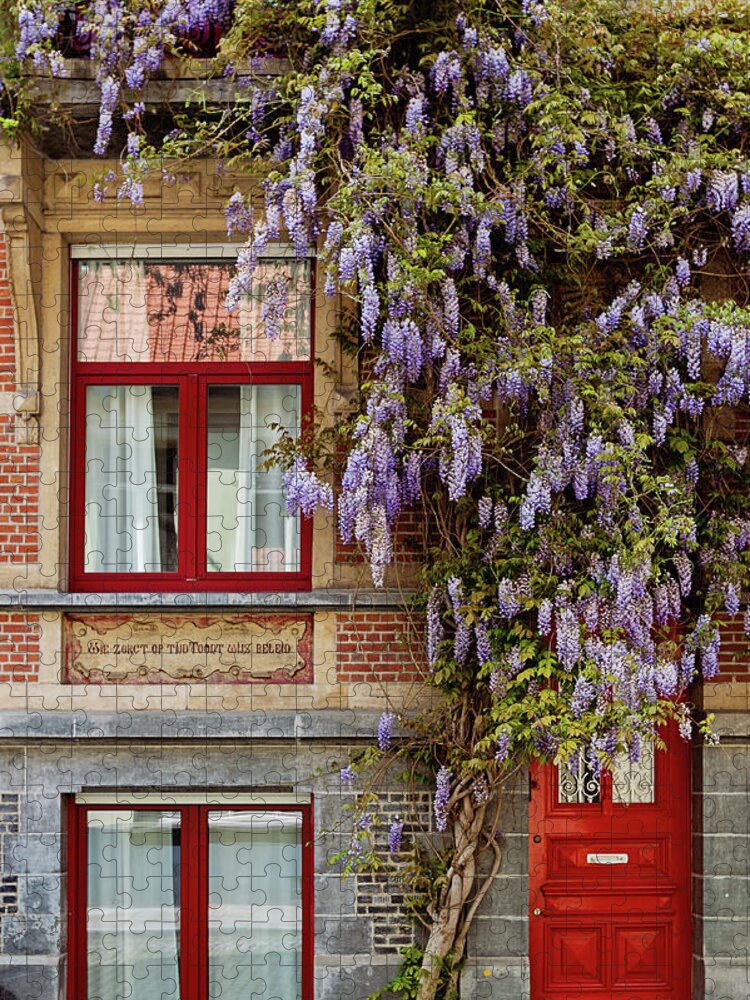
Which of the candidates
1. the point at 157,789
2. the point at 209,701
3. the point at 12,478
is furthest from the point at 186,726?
the point at 12,478

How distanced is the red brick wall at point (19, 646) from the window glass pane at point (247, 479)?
1.18 m

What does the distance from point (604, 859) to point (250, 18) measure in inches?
216

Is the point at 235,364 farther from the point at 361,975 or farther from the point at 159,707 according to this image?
the point at 361,975

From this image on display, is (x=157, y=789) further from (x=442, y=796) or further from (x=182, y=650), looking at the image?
(x=442, y=796)

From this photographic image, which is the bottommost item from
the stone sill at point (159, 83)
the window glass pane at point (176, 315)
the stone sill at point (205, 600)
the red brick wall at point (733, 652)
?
the red brick wall at point (733, 652)

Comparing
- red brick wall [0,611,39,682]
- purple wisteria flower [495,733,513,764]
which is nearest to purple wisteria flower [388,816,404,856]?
purple wisteria flower [495,733,513,764]

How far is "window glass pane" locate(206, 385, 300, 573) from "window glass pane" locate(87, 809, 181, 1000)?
1.72 metres

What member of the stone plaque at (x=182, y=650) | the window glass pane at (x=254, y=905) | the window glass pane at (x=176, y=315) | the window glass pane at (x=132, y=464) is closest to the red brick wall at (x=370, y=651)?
the stone plaque at (x=182, y=650)

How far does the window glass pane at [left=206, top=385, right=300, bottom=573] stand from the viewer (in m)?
7.69

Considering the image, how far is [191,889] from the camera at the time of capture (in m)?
7.52

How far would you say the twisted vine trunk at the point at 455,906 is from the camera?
7.10m

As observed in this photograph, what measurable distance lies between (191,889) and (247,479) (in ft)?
8.48

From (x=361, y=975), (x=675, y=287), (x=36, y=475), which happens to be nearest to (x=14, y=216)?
(x=36, y=475)

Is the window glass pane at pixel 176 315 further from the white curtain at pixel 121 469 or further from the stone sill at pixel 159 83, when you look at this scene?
the stone sill at pixel 159 83
